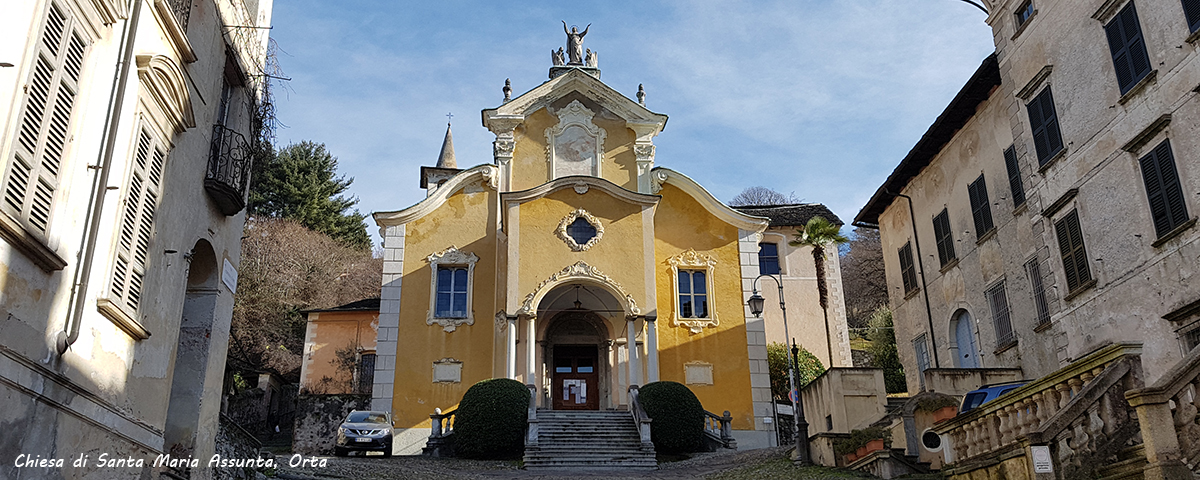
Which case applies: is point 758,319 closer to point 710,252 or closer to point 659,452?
point 710,252

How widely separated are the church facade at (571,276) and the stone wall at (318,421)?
1.85m

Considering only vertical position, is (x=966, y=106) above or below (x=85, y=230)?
above

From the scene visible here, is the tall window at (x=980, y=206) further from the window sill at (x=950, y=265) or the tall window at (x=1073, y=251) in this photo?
the tall window at (x=1073, y=251)

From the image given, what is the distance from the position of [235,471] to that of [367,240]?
45527 mm

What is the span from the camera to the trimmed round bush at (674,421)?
925 inches

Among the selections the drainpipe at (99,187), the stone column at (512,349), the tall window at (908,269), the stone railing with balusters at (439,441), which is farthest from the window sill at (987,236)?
the drainpipe at (99,187)

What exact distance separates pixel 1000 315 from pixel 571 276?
39.9 ft

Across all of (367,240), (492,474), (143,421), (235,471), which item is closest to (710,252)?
(492,474)

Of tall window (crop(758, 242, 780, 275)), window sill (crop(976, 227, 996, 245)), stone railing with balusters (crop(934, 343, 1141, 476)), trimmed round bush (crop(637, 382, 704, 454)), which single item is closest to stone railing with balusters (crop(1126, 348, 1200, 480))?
stone railing with balusters (crop(934, 343, 1141, 476))

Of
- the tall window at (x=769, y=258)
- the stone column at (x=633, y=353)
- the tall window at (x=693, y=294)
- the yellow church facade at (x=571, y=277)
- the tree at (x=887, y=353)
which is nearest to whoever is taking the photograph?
the stone column at (x=633, y=353)

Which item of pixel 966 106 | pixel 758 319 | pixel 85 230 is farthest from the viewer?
pixel 758 319

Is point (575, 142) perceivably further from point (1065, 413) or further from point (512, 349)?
point (1065, 413)

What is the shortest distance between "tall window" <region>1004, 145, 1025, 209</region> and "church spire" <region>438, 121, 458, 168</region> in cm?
3466

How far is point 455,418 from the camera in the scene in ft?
78.4
